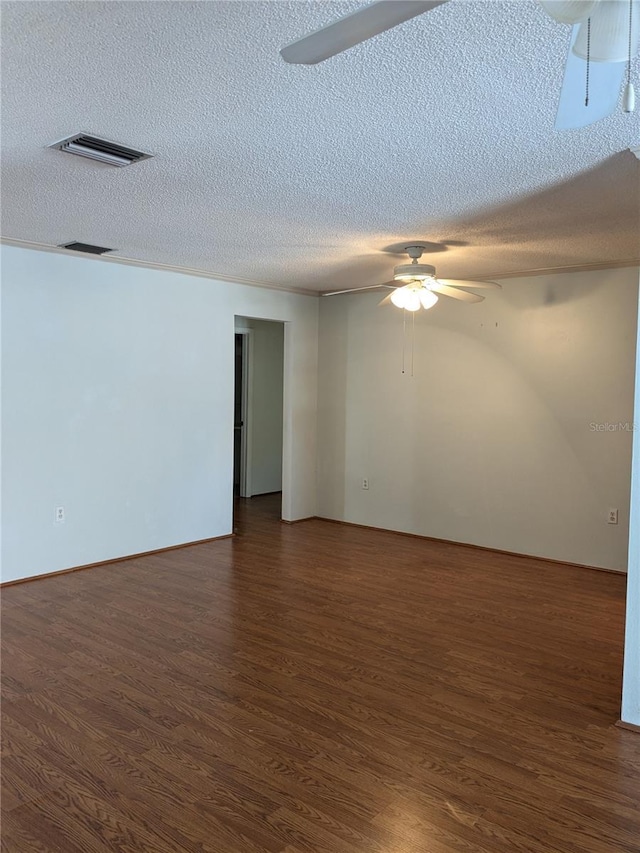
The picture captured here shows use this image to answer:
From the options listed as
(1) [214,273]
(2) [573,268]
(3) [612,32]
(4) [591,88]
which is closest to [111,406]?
(1) [214,273]

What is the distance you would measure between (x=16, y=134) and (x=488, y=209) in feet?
7.74

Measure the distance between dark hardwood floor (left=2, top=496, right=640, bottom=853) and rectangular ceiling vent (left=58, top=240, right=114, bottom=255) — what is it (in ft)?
7.89

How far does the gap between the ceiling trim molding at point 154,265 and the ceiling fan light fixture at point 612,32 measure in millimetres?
4171

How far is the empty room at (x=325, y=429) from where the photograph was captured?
203 cm

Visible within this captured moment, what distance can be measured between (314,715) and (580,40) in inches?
103

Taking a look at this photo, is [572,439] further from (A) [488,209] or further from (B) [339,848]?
(B) [339,848]

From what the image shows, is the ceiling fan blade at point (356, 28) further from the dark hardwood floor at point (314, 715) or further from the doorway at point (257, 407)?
the doorway at point (257, 407)

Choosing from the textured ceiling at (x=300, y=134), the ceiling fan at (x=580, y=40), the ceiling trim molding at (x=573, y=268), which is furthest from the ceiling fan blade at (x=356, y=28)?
the ceiling trim molding at (x=573, y=268)

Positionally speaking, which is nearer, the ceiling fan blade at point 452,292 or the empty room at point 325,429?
the empty room at point 325,429

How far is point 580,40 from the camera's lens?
1.25 meters

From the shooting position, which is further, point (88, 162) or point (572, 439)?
point (572, 439)

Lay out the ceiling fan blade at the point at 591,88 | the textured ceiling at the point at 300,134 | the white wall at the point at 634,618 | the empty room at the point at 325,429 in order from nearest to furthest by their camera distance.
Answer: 1. the ceiling fan blade at the point at 591,88
2. the textured ceiling at the point at 300,134
3. the empty room at the point at 325,429
4. the white wall at the point at 634,618

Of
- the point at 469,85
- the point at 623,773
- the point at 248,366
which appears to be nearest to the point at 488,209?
the point at 469,85

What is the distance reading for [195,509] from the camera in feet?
19.2
